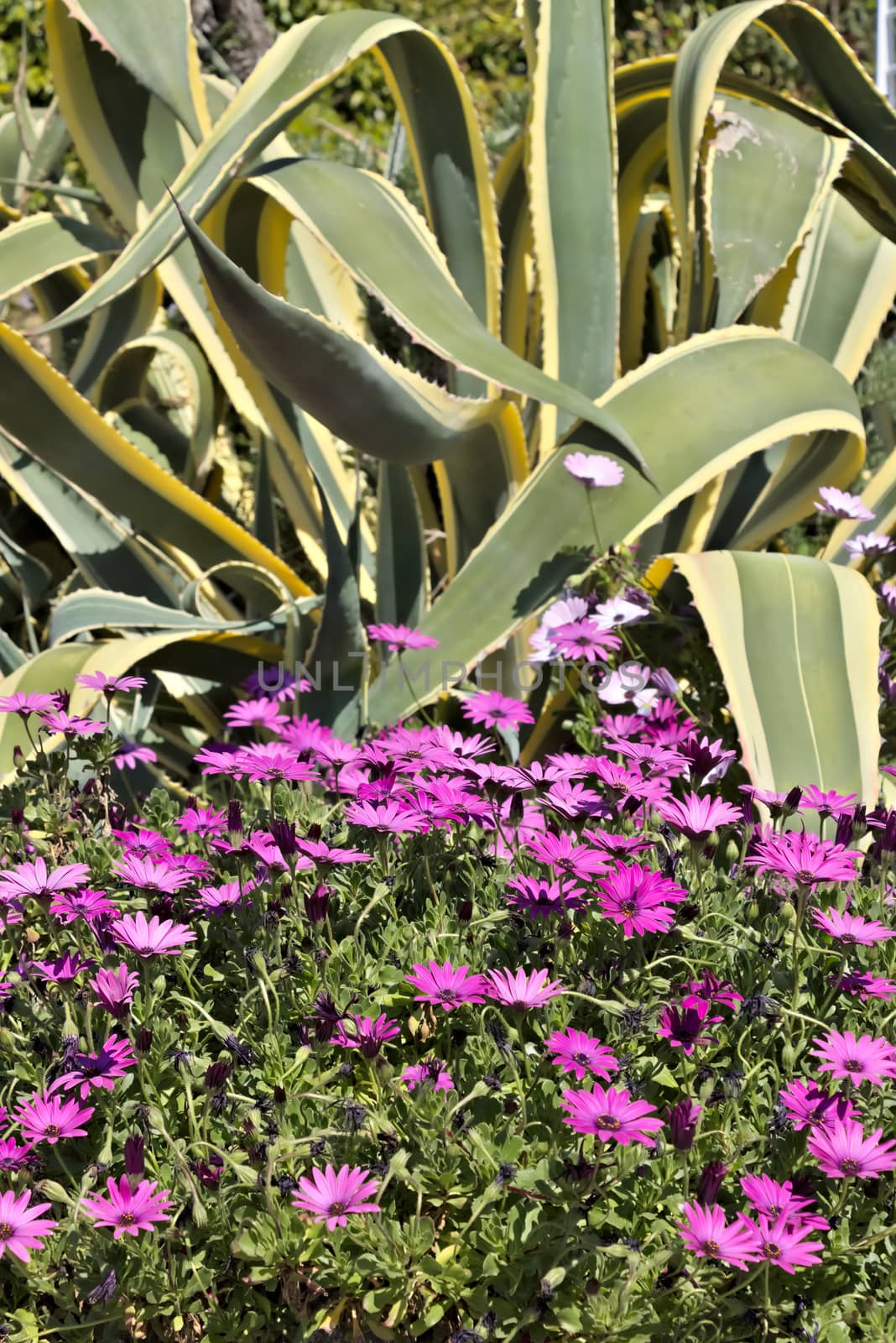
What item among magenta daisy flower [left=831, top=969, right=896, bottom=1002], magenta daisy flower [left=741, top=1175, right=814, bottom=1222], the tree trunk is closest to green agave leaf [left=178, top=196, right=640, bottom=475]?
magenta daisy flower [left=831, top=969, right=896, bottom=1002]

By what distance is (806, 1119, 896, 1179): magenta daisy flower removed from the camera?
35.5 inches

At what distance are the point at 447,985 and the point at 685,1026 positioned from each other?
185mm

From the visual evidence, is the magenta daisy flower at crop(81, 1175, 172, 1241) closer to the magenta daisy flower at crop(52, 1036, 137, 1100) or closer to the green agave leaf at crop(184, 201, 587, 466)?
the magenta daisy flower at crop(52, 1036, 137, 1100)

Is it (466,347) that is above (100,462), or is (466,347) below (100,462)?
above

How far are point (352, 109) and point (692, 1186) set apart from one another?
249 inches

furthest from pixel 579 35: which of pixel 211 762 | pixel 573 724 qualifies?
pixel 211 762

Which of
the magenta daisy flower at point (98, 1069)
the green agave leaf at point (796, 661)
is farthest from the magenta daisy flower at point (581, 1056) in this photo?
the green agave leaf at point (796, 661)

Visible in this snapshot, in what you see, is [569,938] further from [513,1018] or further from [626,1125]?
[626,1125]

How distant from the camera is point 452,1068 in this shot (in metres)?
1.11

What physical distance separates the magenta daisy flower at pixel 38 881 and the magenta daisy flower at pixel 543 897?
1.29 ft

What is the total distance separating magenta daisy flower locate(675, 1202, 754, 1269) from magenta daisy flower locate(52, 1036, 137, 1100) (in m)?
0.43

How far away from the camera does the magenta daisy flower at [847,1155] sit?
0.90 metres

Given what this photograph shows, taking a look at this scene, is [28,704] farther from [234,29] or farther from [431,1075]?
[234,29]

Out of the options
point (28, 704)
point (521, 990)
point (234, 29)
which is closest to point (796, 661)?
point (521, 990)
